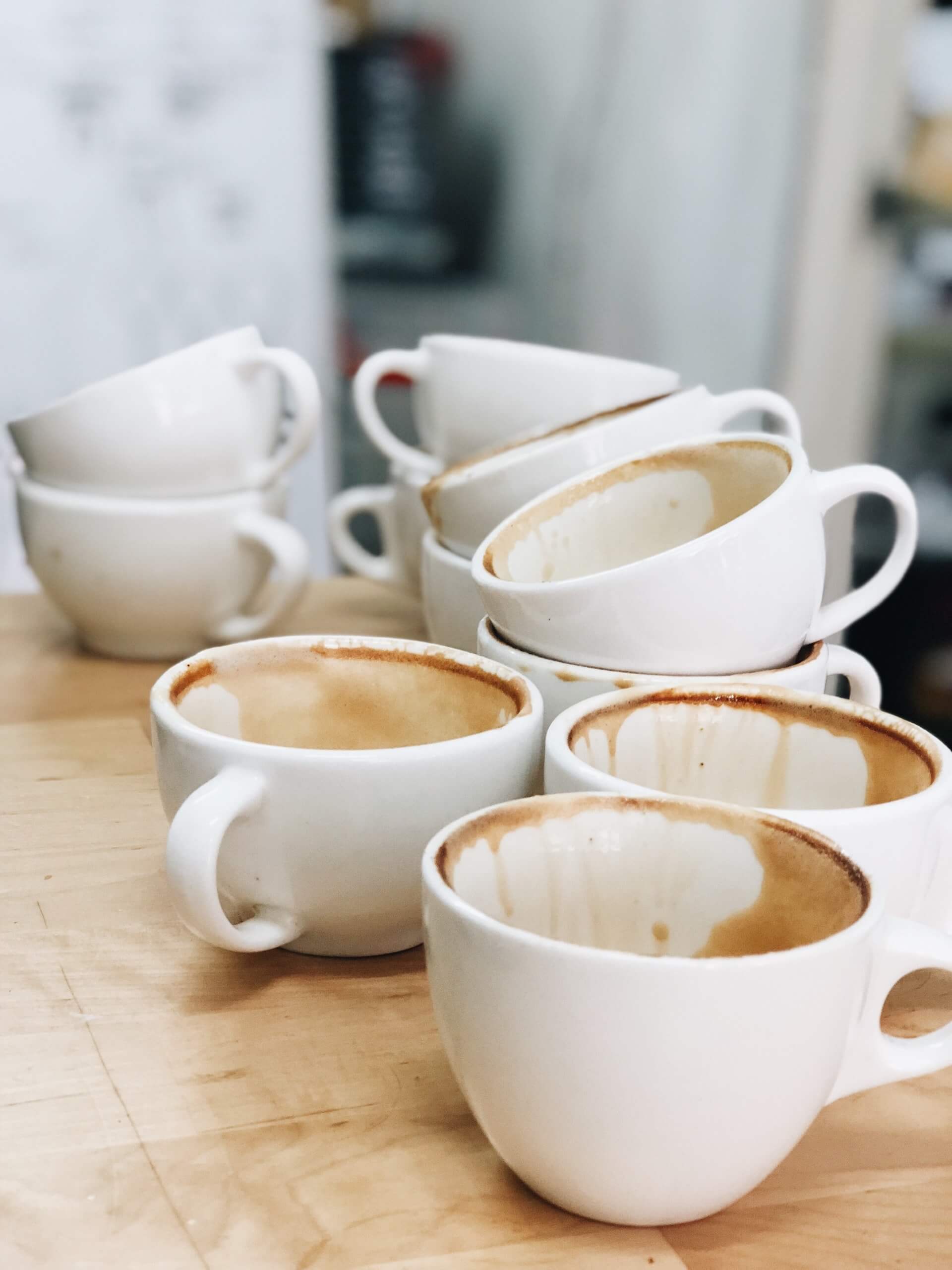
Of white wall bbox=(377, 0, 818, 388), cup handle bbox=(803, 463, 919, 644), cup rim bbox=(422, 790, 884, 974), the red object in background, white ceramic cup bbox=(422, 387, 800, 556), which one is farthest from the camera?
the red object in background

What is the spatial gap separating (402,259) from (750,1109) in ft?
6.52

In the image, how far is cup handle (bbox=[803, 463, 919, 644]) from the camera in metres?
0.56

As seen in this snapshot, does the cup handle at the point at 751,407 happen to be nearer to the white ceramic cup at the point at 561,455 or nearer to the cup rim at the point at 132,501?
the white ceramic cup at the point at 561,455

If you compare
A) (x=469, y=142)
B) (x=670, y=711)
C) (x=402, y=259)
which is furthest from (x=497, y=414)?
(x=469, y=142)

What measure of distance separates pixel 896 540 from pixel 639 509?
0.38 feet

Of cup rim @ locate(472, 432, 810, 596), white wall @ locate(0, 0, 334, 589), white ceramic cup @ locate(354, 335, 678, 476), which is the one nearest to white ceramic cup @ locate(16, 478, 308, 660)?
white ceramic cup @ locate(354, 335, 678, 476)

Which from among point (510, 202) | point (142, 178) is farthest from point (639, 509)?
point (510, 202)

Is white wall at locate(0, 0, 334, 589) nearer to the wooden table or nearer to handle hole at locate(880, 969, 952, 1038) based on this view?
the wooden table

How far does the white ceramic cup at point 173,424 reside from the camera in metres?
0.77

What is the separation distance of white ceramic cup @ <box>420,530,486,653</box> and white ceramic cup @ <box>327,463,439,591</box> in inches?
4.4

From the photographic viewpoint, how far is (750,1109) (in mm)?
325

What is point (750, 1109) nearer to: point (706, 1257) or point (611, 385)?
point (706, 1257)

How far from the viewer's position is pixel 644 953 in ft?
1.31

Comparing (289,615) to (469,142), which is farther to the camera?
(469,142)
